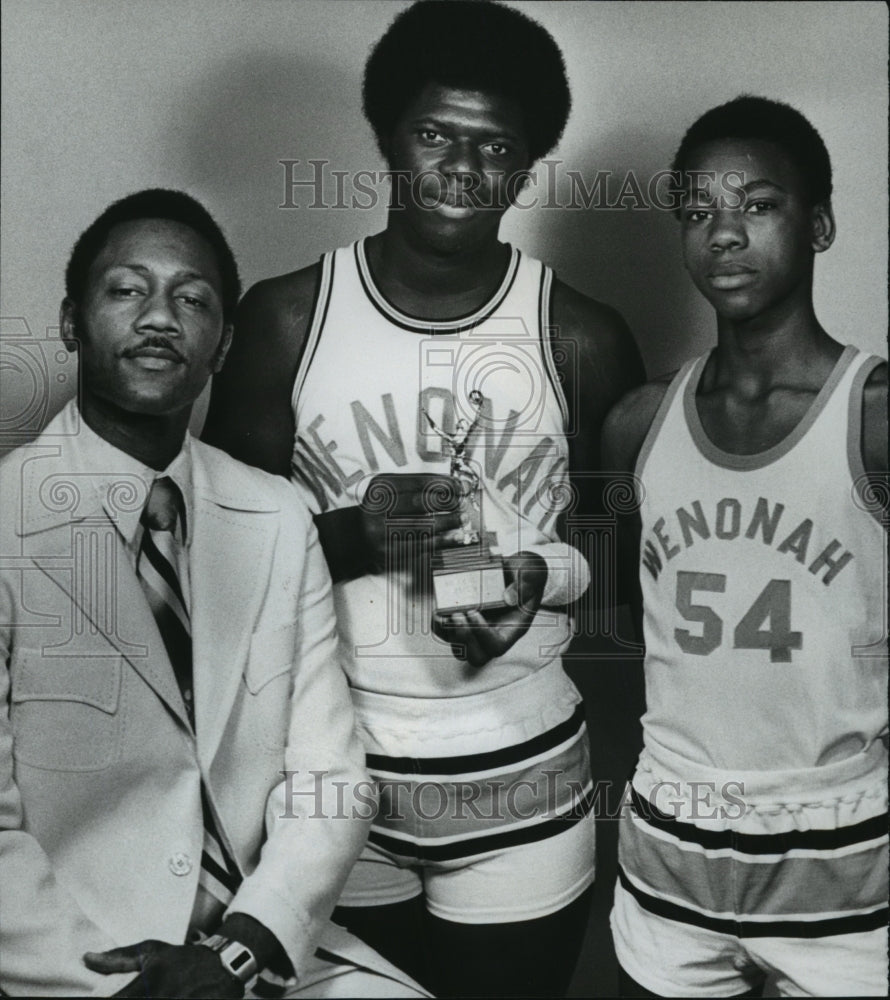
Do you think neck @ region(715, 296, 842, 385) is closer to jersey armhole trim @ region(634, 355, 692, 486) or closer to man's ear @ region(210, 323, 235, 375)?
jersey armhole trim @ region(634, 355, 692, 486)

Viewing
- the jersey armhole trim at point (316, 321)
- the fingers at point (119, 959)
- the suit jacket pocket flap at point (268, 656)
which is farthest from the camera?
the jersey armhole trim at point (316, 321)

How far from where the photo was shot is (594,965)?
6.35 feet

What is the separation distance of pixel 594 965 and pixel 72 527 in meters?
1.06

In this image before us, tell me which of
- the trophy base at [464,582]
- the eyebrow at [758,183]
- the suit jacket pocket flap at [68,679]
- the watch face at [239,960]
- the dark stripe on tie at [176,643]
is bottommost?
the watch face at [239,960]

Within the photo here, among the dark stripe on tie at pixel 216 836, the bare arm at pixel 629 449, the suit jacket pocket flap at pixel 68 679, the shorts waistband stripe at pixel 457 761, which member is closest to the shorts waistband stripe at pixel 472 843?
the shorts waistband stripe at pixel 457 761

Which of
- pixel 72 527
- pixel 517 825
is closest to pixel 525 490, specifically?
pixel 517 825

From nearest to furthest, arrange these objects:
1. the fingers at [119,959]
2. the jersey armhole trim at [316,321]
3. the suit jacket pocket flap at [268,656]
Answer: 1. the fingers at [119,959]
2. the suit jacket pocket flap at [268,656]
3. the jersey armhole trim at [316,321]

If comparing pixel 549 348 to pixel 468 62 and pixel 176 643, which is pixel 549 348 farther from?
pixel 176 643

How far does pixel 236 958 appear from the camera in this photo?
5.41ft

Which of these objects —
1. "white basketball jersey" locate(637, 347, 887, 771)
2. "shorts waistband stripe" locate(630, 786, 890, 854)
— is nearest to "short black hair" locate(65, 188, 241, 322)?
"white basketball jersey" locate(637, 347, 887, 771)

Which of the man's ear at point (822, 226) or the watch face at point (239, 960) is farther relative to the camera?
the man's ear at point (822, 226)

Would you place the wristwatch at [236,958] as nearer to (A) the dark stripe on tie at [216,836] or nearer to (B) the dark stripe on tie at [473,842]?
(A) the dark stripe on tie at [216,836]

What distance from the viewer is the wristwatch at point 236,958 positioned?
→ 1.65 metres

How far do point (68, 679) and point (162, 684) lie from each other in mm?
135
